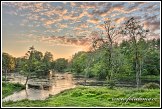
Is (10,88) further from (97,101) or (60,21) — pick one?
(97,101)

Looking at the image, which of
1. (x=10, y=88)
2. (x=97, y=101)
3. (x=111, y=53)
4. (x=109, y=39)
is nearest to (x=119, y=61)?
(x=111, y=53)

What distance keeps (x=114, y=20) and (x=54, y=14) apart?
3.57 m

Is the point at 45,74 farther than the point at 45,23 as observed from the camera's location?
Yes

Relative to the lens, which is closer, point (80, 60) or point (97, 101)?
point (97, 101)

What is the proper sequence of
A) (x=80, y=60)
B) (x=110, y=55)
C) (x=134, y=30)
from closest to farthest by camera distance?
(x=134, y=30) → (x=110, y=55) → (x=80, y=60)

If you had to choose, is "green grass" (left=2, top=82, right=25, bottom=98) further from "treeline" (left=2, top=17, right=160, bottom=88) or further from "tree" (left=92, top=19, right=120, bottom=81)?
"tree" (left=92, top=19, right=120, bottom=81)

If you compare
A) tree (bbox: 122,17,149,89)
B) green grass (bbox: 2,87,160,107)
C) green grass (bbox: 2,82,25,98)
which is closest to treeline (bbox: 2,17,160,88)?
tree (bbox: 122,17,149,89)

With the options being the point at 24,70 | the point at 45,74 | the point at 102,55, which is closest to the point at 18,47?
the point at 102,55

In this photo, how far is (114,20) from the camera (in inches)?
656

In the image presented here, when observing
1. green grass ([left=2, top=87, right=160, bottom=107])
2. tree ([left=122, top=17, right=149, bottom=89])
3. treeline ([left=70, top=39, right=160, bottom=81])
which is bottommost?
green grass ([left=2, top=87, right=160, bottom=107])

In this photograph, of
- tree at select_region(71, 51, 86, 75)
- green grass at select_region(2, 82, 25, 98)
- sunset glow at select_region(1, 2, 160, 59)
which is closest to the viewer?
sunset glow at select_region(1, 2, 160, 59)

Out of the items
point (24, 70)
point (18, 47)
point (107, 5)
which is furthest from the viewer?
point (24, 70)

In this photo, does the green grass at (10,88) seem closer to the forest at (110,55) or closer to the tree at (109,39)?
the forest at (110,55)

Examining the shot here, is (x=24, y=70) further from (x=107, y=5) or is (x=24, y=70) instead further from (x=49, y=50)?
(x=107, y=5)
